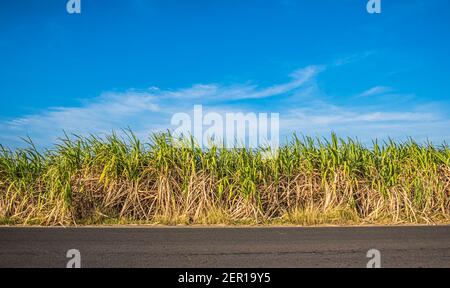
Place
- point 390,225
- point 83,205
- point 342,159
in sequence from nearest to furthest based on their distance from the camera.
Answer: point 390,225 < point 83,205 < point 342,159

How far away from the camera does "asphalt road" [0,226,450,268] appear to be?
5.22 m

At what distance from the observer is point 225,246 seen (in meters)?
6.18

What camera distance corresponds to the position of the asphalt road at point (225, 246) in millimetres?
5219

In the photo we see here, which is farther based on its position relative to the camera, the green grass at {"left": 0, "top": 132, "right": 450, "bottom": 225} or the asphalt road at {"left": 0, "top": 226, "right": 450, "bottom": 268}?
the green grass at {"left": 0, "top": 132, "right": 450, "bottom": 225}

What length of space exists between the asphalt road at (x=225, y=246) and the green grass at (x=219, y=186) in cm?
131

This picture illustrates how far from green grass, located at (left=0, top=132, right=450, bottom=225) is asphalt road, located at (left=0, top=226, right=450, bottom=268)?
131cm

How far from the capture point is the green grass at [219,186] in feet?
31.3

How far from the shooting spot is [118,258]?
5.40 m

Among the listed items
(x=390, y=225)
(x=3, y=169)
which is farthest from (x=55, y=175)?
(x=390, y=225)

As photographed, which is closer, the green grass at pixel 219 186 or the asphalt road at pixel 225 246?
the asphalt road at pixel 225 246
